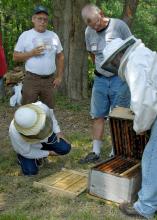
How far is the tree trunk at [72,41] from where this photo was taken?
849cm

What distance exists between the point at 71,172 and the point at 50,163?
51cm

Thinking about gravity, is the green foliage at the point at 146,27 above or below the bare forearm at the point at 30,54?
below

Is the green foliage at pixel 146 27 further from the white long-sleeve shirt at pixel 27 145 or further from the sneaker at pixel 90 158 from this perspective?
A: the white long-sleeve shirt at pixel 27 145


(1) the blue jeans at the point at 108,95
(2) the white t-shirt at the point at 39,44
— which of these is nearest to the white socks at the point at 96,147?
(1) the blue jeans at the point at 108,95

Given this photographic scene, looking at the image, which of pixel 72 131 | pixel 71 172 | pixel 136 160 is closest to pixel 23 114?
pixel 71 172

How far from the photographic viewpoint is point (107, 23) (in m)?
5.32

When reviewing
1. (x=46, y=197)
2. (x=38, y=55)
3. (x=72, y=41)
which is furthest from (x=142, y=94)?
(x=72, y=41)

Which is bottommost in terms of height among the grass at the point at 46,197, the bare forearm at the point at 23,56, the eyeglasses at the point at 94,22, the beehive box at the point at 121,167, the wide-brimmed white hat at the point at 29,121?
the grass at the point at 46,197

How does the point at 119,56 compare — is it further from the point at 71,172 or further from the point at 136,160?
the point at 71,172

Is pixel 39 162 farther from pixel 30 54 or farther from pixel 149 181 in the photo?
pixel 149 181

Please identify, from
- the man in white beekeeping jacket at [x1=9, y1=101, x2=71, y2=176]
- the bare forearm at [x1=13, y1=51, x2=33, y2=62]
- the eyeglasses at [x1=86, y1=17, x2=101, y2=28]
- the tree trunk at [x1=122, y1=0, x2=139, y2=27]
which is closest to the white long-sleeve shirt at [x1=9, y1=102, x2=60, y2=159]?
the man in white beekeeping jacket at [x1=9, y1=101, x2=71, y2=176]

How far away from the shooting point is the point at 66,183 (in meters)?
4.91

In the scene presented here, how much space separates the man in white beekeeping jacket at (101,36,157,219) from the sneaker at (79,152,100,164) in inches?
55.9

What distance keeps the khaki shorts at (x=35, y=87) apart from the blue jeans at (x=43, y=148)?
984 mm
